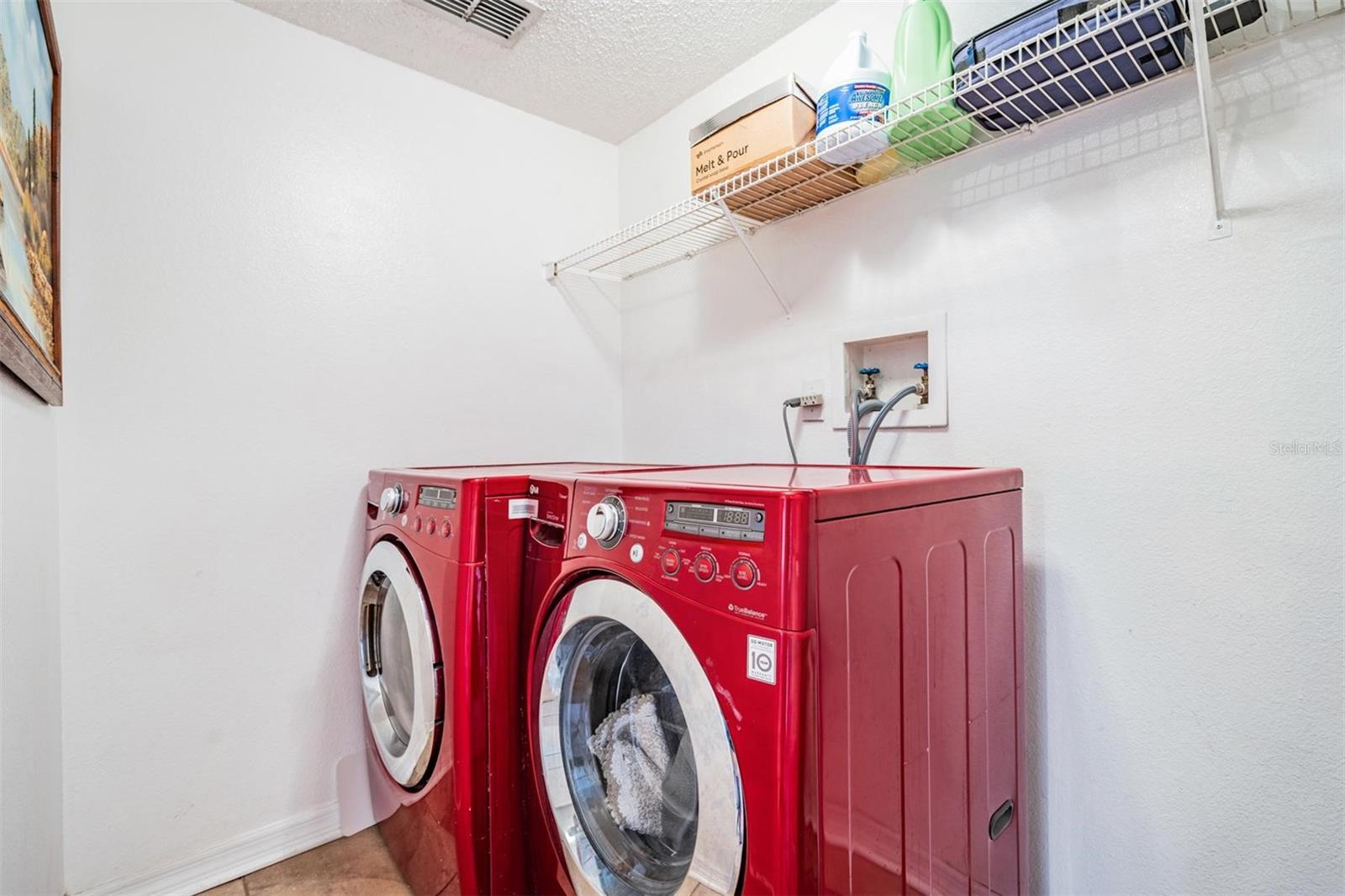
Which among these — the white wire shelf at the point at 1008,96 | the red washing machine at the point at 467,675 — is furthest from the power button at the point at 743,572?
the white wire shelf at the point at 1008,96

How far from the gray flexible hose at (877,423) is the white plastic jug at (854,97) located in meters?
0.56

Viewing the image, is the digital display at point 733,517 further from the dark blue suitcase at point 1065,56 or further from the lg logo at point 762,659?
the dark blue suitcase at point 1065,56

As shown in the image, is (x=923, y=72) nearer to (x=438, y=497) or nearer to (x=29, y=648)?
(x=438, y=497)

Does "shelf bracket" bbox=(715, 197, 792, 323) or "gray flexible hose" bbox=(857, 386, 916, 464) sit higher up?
"shelf bracket" bbox=(715, 197, 792, 323)

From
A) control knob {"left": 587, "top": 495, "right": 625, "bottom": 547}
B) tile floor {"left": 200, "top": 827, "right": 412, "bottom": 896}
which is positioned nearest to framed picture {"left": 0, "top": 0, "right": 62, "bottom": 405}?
control knob {"left": 587, "top": 495, "right": 625, "bottom": 547}

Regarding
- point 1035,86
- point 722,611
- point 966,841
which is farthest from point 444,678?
point 1035,86

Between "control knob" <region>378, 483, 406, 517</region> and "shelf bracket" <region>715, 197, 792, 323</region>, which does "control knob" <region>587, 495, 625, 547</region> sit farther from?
"shelf bracket" <region>715, 197, 792, 323</region>

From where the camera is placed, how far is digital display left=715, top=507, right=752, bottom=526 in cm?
82

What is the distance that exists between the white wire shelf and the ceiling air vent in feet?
2.20

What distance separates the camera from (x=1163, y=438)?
121 centimetres

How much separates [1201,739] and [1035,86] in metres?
1.24

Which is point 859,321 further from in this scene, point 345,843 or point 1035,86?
point 345,843

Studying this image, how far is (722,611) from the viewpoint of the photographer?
83 cm

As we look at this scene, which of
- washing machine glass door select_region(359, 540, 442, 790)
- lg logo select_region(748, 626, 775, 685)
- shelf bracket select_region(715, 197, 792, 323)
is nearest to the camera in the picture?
lg logo select_region(748, 626, 775, 685)
